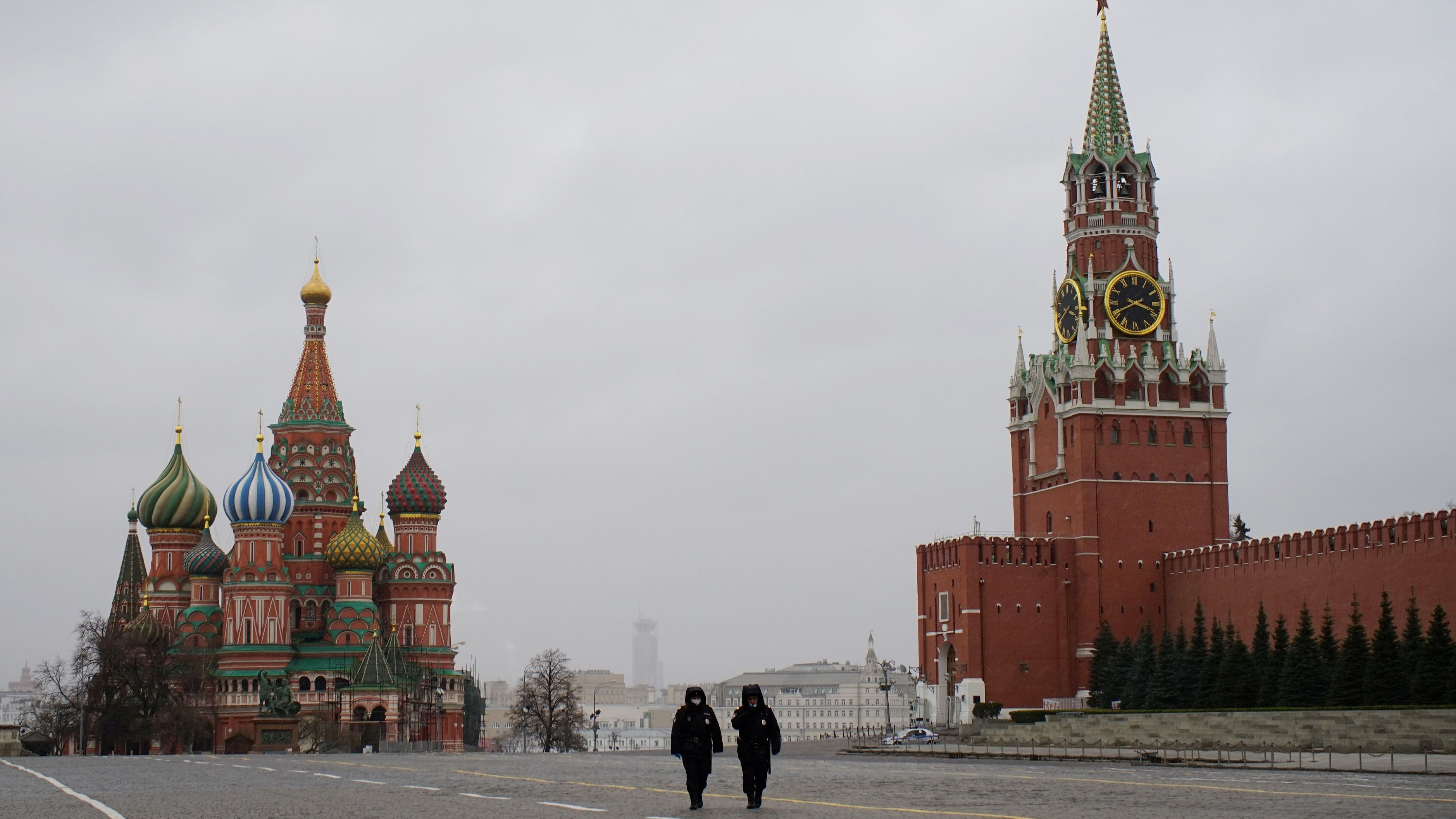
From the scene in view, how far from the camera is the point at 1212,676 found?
181ft

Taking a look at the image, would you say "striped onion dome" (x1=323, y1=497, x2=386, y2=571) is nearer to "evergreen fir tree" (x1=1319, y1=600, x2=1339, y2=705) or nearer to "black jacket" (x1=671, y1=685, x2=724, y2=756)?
"evergreen fir tree" (x1=1319, y1=600, x2=1339, y2=705)

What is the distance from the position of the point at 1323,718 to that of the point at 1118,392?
1129 inches

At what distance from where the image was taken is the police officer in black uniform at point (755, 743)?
1659cm

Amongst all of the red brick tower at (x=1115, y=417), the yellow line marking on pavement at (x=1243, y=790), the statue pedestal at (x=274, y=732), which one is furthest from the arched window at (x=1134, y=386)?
the yellow line marking on pavement at (x=1243, y=790)

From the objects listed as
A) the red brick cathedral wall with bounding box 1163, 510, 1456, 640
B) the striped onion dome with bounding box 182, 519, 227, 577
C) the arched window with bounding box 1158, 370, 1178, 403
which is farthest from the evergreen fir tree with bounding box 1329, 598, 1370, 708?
the striped onion dome with bounding box 182, 519, 227, 577

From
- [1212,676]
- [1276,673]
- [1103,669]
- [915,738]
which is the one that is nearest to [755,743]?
[1276,673]

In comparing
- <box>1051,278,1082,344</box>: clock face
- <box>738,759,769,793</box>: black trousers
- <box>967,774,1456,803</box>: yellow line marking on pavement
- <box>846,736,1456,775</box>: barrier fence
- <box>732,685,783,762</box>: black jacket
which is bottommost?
<box>846,736,1456,775</box>: barrier fence

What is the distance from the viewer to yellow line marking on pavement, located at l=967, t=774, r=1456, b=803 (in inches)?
694

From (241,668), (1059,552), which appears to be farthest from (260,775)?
(241,668)

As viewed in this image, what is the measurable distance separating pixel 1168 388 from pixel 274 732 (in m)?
38.6

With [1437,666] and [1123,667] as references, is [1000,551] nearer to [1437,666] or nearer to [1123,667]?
[1123,667]

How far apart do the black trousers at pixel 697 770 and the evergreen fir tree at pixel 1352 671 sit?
34.5 m

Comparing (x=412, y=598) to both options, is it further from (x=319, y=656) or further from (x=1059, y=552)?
(x=1059, y=552)

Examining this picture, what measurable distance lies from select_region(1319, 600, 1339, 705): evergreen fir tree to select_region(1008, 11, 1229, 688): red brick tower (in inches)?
587
